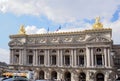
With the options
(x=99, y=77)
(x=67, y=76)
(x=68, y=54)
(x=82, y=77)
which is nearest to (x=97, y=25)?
(x=68, y=54)

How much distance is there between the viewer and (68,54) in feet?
300

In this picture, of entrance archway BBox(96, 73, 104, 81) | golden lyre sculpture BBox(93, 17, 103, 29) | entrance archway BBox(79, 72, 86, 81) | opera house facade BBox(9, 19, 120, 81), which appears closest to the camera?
opera house facade BBox(9, 19, 120, 81)

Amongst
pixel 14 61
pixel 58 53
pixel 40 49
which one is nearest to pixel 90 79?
pixel 58 53

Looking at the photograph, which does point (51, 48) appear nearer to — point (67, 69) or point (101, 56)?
point (67, 69)

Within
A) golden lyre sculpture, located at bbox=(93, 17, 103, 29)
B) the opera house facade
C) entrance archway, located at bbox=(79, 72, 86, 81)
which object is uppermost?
golden lyre sculpture, located at bbox=(93, 17, 103, 29)

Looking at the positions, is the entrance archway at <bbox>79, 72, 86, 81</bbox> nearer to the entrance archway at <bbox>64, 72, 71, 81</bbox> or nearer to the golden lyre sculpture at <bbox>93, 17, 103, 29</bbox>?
the entrance archway at <bbox>64, 72, 71, 81</bbox>

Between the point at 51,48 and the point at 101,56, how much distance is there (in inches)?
733

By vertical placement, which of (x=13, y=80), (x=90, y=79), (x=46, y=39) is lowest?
(x=90, y=79)

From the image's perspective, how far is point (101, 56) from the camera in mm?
86188

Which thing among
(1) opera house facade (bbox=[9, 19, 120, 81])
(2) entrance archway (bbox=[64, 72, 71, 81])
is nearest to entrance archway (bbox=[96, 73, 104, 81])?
(1) opera house facade (bbox=[9, 19, 120, 81])

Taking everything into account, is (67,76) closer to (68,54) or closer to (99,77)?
(68,54)

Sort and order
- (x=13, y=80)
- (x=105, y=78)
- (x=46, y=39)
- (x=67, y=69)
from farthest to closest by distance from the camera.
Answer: (x=46, y=39)
(x=67, y=69)
(x=105, y=78)
(x=13, y=80)

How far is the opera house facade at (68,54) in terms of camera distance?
8488 cm

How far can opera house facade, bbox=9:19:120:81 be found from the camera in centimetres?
8488
